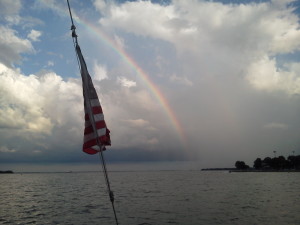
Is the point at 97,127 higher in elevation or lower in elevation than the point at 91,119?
lower

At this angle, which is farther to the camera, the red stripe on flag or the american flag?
the red stripe on flag

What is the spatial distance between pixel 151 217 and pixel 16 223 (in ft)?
60.8

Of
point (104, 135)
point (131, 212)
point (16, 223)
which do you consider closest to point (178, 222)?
point (131, 212)

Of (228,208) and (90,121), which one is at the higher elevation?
(90,121)

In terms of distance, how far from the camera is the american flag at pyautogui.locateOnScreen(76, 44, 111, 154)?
34.3ft

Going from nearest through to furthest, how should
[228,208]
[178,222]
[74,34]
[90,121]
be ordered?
[74,34] → [90,121] → [178,222] → [228,208]

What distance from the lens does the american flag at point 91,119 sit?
10.4m

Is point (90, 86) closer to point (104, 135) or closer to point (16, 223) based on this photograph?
point (104, 135)

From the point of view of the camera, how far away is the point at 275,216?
132 feet

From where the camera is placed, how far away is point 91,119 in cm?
1092

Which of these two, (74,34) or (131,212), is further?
(131,212)

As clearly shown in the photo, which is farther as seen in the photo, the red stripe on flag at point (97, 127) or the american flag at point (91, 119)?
the red stripe on flag at point (97, 127)

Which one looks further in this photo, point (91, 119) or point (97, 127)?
point (91, 119)

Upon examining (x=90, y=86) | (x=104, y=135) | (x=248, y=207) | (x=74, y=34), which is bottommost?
(x=248, y=207)
